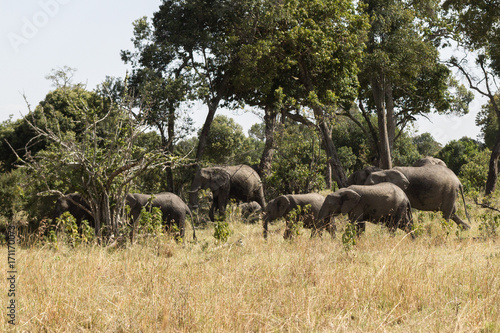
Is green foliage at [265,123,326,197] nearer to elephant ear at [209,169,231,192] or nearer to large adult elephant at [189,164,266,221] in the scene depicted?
large adult elephant at [189,164,266,221]

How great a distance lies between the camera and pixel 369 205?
10.2m

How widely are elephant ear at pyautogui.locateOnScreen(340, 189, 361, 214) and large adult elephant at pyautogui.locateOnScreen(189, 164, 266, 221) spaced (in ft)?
22.6

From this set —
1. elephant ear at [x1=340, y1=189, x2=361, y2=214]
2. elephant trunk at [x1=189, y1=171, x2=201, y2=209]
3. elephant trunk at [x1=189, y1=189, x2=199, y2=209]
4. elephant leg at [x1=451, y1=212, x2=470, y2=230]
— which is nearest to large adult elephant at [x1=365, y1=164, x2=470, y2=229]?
elephant leg at [x1=451, y1=212, x2=470, y2=230]

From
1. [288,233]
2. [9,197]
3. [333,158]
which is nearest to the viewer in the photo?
[288,233]

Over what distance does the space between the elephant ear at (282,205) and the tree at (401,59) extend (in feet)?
35.8

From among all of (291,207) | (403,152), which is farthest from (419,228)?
(403,152)

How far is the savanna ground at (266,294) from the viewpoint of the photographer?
4.88 m

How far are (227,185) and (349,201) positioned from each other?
281 inches

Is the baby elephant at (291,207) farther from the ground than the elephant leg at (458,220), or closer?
farther from the ground

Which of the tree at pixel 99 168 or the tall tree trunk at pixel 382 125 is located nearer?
the tree at pixel 99 168

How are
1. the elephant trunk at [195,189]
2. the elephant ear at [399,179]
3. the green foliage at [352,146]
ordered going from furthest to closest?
1. the green foliage at [352,146]
2. the elephant trunk at [195,189]
3. the elephant ear at [399,179]

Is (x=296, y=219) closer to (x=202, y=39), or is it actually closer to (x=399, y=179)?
(x=399, y=179)

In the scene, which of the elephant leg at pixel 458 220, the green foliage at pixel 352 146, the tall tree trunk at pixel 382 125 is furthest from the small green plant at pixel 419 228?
the green foliage at pixel 352 146

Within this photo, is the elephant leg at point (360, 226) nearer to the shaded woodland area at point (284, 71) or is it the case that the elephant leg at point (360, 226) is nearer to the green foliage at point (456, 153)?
the shaded woodland area at point (284, 71)
